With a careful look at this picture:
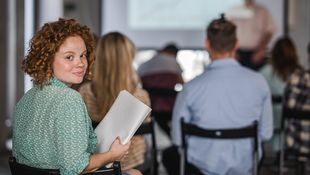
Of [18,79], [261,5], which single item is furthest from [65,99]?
[261,5]

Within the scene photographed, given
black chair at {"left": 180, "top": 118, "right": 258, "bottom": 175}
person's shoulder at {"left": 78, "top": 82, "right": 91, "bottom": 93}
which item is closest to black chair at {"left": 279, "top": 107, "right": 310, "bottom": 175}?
black chair at {"left": 180, "top": 118, "right": 258, "bottom": 175}

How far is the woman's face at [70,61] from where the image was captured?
243 centimetres

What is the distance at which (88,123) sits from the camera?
2.38m

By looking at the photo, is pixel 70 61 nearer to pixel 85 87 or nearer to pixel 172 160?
pixel 85 87

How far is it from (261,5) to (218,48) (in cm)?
387

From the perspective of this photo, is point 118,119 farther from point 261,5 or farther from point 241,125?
point 261,5

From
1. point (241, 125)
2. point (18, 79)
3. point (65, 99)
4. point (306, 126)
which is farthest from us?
point (18, 79)

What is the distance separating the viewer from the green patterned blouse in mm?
2293

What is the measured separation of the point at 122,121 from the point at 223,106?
4.64 ft

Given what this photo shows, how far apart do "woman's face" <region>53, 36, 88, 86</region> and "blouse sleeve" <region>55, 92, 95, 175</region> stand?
133 millimetres

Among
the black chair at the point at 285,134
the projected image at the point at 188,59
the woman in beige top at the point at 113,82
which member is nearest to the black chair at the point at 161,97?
the black chair at the point at 285,134

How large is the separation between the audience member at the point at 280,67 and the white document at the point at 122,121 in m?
3.38

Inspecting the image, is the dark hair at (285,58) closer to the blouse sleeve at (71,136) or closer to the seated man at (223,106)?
the seated man at (223,106)

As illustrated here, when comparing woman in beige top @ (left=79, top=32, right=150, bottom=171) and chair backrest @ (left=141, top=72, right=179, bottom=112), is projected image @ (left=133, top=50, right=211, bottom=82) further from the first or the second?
woman in beige top @ (left=79, top=32, right=150, bottom=171)
